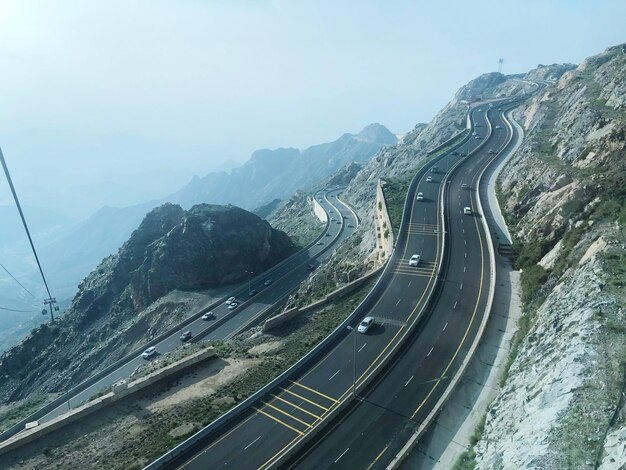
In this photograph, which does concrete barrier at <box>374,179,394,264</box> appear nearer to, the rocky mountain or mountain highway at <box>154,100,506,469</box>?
mountain highway at <box>154,100,506,469</box>

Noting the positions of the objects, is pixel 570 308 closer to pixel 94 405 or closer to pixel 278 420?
pixel 278 420

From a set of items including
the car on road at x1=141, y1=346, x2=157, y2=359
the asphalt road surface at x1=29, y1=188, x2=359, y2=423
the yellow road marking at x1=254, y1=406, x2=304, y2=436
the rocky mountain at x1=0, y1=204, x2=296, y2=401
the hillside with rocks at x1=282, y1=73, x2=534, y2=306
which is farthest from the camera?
the rocky mountain at x1=0, y1=204, x2=296, y2=401

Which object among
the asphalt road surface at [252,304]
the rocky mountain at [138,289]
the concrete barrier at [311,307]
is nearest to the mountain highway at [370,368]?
the concrete barrier at [311,307]

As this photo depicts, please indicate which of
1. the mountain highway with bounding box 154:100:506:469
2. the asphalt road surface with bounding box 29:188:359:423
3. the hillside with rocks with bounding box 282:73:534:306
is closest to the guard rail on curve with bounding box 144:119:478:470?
the mountain highway with bounding box 154:100:506:469

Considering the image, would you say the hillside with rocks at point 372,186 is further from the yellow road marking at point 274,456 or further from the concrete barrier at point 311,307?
the yellow road marking at point 274,456

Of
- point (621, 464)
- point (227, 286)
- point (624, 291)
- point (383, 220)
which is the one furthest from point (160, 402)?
point (227, 286)

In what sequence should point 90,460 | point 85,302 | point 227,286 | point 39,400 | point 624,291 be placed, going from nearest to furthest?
point 624,291
point 90,460
point 39,400
point 227,286
point 85,302

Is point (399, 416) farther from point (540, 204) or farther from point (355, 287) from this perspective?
point (540, 204)
